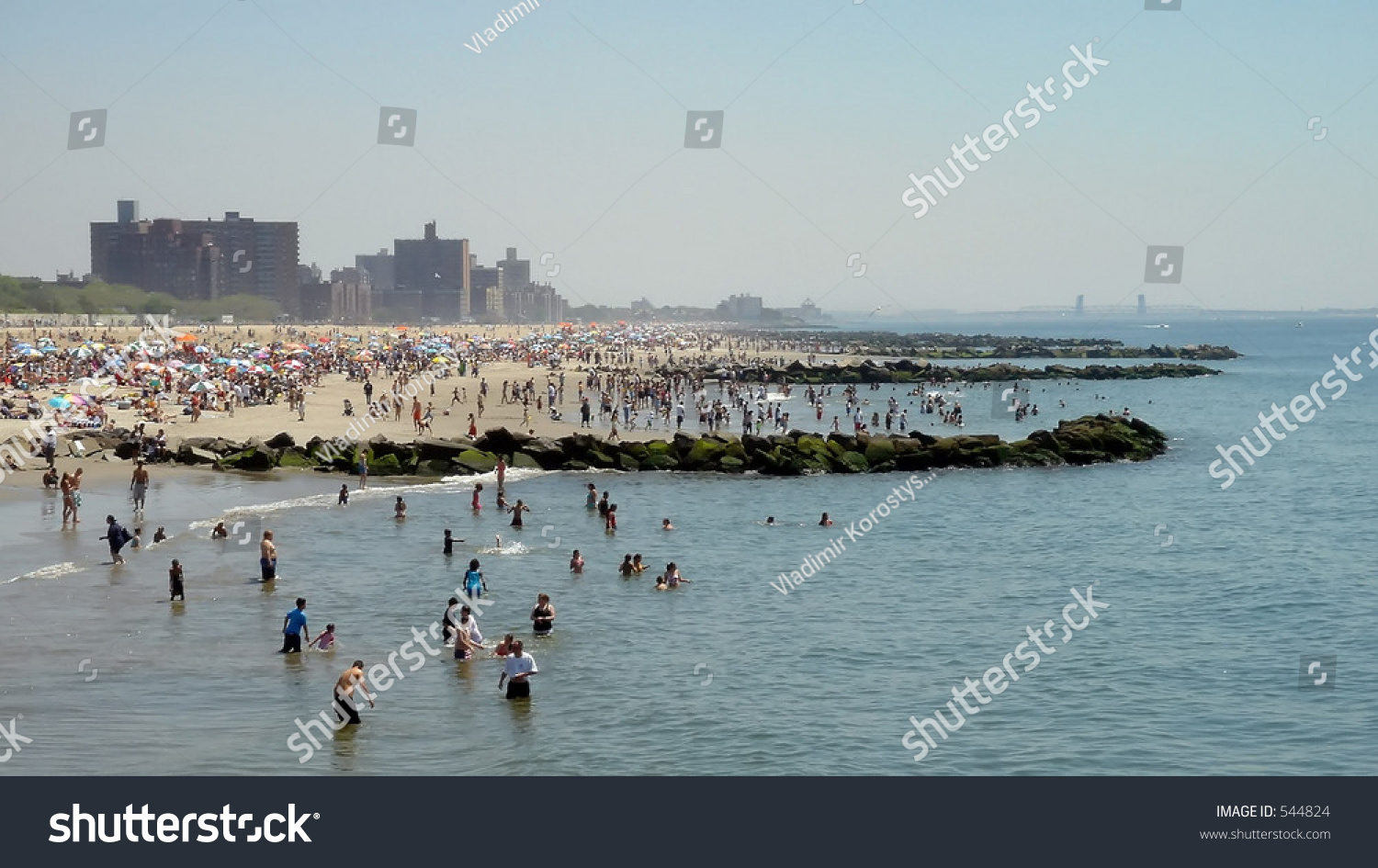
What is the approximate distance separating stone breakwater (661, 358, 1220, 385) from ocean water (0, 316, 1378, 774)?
58.9 metres

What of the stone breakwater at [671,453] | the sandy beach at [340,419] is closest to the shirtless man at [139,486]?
the sandy beach at [340,419]

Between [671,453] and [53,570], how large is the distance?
25.8 metres

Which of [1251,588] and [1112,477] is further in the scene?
[1112,477]

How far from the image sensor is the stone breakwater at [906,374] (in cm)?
10325

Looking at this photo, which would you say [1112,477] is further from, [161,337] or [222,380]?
[161,337]

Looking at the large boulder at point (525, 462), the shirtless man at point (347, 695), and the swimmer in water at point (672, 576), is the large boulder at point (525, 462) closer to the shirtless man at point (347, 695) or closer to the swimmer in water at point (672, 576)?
the swimmer in water at point (672, 576)

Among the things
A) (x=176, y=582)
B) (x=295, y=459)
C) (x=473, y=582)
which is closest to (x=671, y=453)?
(x=295, y=459)
